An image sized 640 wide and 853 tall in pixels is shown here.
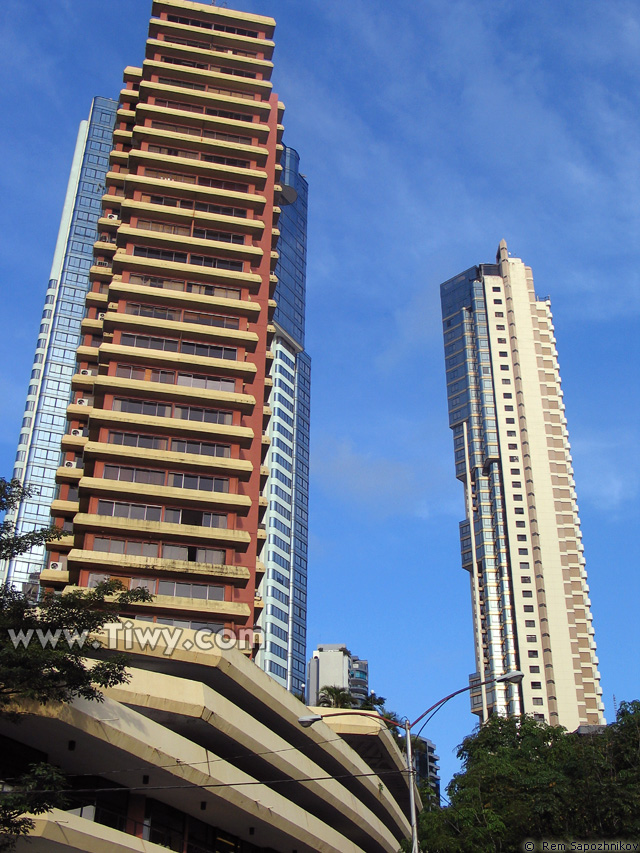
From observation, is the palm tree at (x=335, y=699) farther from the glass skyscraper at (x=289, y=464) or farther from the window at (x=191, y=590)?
the glass skyscraper at (x=289, y=464)

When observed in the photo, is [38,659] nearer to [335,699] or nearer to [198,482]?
[198,482]

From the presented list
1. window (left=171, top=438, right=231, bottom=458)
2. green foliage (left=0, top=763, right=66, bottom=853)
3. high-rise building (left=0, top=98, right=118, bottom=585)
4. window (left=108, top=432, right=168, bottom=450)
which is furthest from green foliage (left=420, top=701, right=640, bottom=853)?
high-rise building (left=0, top=98, right=118, bottom=585)

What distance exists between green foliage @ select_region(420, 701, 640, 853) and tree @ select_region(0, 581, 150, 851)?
1881 cm

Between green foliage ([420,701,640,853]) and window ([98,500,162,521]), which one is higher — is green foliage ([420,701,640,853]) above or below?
below

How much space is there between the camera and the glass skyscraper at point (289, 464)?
12194 centimetres

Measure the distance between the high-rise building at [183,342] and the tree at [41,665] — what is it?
28.5 m

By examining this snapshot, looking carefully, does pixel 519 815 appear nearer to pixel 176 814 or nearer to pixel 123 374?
pixel 176 814

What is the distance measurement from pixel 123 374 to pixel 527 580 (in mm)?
86591

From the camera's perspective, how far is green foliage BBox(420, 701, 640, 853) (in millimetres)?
36156

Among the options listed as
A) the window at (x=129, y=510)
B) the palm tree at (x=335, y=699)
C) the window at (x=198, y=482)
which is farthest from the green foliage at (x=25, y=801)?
the palm tree at (x=335, y=699)

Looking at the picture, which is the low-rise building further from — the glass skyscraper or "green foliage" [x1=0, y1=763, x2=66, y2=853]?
the glass skyscraper

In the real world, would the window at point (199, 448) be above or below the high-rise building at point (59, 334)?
below

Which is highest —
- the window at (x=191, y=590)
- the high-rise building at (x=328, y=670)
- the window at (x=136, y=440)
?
the high-rise building at (x=328, y=670)

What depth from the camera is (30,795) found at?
79.8ft
